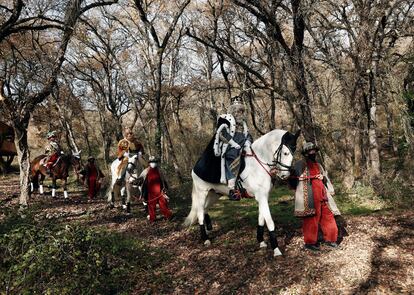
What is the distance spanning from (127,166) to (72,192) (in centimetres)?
699

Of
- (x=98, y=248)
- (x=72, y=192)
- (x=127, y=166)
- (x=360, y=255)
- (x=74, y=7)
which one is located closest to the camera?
(x=98, y=248)

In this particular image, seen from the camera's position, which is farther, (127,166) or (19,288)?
(127,166)

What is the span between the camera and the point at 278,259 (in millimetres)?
6781

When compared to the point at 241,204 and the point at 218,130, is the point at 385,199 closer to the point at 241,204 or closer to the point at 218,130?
the point at 241,204

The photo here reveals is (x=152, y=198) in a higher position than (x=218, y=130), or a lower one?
lower

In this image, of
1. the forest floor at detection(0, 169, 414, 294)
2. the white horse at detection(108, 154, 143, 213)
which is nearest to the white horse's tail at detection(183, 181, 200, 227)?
the forest floor at detection(0, 169, 414, 294)

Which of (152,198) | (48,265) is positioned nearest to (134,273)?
(48,265)

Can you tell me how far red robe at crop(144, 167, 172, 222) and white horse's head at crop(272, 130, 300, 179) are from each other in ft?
15.6

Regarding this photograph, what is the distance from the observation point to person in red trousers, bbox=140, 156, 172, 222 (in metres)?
10.6

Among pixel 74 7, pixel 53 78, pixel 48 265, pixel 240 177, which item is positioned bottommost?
pixel 48 265

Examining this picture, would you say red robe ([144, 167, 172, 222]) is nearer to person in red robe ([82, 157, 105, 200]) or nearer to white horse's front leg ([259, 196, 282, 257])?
white horse's front leg ([259, 196, 282, 257])

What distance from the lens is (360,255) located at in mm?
6480

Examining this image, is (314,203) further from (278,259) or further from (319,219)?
(278,259)

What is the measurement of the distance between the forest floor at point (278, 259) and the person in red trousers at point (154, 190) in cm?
45
